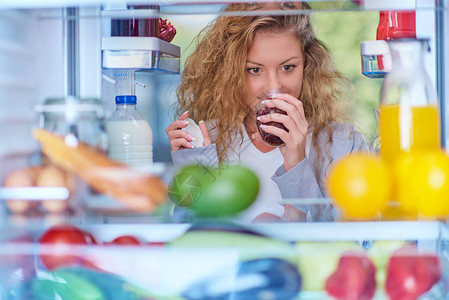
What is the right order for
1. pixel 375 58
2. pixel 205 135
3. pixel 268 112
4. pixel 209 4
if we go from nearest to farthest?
pixel 209 4 < pixel 375 58 < pixel 268 112 < pixel 205 135

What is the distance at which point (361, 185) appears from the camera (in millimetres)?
682

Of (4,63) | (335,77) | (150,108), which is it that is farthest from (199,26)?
(4,63)

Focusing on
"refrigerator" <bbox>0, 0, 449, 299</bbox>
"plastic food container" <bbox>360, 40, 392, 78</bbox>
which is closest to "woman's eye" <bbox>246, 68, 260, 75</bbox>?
"plastic food container" <bbox>360, 40, 392, 78</bbox>

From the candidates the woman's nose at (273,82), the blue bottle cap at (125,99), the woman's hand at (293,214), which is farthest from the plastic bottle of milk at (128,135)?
the woman's nose at (273,82)

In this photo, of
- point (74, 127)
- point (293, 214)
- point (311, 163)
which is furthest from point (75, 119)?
point (311, 163)

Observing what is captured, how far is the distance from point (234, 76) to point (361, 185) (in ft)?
3.59

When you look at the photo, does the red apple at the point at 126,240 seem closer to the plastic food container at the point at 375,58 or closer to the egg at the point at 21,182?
the egg at the point at 21,182

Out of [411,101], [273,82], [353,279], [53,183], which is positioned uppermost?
[273,82]

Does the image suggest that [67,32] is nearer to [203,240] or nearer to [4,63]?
[4,63]

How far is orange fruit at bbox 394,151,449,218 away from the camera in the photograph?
0.67 m

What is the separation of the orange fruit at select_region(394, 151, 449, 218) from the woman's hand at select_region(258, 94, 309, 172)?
0.57 meters

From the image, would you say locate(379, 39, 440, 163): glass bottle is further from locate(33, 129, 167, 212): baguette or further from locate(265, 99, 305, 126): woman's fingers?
locate(265, 99, 305, 126): woman's fingers

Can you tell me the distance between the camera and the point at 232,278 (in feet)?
2.31

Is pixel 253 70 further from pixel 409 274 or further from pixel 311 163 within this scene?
pixel 409 274
